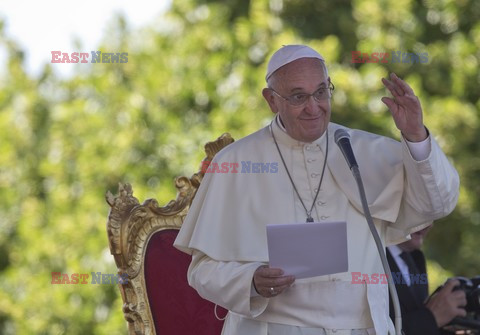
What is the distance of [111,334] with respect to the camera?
→ 7.65m

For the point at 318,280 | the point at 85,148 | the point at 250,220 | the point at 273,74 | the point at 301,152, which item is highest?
the point at 85,148

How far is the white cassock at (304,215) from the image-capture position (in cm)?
365

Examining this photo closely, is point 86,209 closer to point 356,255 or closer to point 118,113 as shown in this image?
point 118,113

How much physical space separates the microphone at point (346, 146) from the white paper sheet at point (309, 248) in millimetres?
208

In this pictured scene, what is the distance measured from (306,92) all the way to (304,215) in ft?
1.49

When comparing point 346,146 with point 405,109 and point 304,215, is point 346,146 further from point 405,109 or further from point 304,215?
point 304,215

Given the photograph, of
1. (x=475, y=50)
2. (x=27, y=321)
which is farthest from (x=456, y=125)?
(x=27, y=321)

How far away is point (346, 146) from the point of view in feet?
11.5

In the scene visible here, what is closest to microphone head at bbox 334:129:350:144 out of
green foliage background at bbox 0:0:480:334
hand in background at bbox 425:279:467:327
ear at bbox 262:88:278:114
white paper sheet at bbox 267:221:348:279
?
white paper sheet at bbox 267:221:348:279

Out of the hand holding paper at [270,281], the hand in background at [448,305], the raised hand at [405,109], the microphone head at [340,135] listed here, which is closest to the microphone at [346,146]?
the microphone head at [340,135]

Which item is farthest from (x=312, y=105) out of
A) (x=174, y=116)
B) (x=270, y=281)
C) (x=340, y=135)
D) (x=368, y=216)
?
(x=174, y=116)

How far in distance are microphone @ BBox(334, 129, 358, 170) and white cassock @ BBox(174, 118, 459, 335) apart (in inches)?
9.5

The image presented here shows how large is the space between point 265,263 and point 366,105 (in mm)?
4407

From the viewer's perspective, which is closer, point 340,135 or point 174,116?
point 340,135
